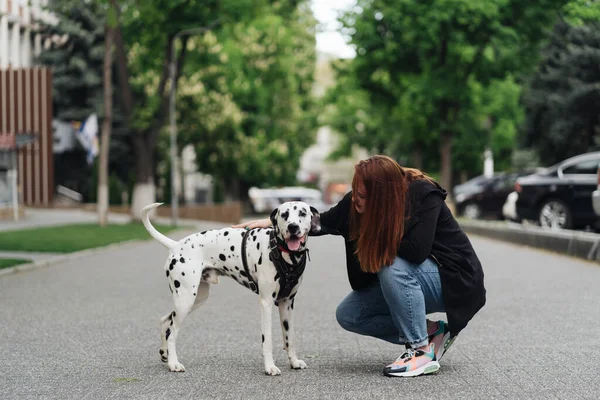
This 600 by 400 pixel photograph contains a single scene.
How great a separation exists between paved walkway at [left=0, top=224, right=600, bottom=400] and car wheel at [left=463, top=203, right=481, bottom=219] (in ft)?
77.6

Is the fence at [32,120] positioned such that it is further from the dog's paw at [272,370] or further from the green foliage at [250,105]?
the dog's paw at [272,370]

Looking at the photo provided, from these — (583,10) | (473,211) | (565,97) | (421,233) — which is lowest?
(473,211)

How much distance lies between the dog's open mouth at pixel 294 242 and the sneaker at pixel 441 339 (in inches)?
44.6

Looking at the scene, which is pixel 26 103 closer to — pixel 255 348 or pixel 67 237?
pixel 67 237

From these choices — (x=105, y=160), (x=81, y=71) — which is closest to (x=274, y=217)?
(x=105, y=160)

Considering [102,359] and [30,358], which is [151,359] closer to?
[102,359]

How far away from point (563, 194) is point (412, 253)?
16.0m

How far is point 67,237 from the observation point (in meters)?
25.5

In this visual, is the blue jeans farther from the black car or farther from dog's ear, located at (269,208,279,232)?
the black car

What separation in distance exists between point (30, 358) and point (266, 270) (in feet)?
6.87

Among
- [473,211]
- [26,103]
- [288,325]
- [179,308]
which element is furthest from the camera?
[26,103]

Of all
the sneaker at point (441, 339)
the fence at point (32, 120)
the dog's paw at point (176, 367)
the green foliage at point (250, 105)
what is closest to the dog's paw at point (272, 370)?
the dog's paw at point (176, 367)

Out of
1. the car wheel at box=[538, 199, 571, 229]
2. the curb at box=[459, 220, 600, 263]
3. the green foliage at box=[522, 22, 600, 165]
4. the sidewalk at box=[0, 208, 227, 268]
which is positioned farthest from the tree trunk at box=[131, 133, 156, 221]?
the car wheel at box=[538, 199, 571, 229]

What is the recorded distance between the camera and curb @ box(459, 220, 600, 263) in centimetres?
1764
